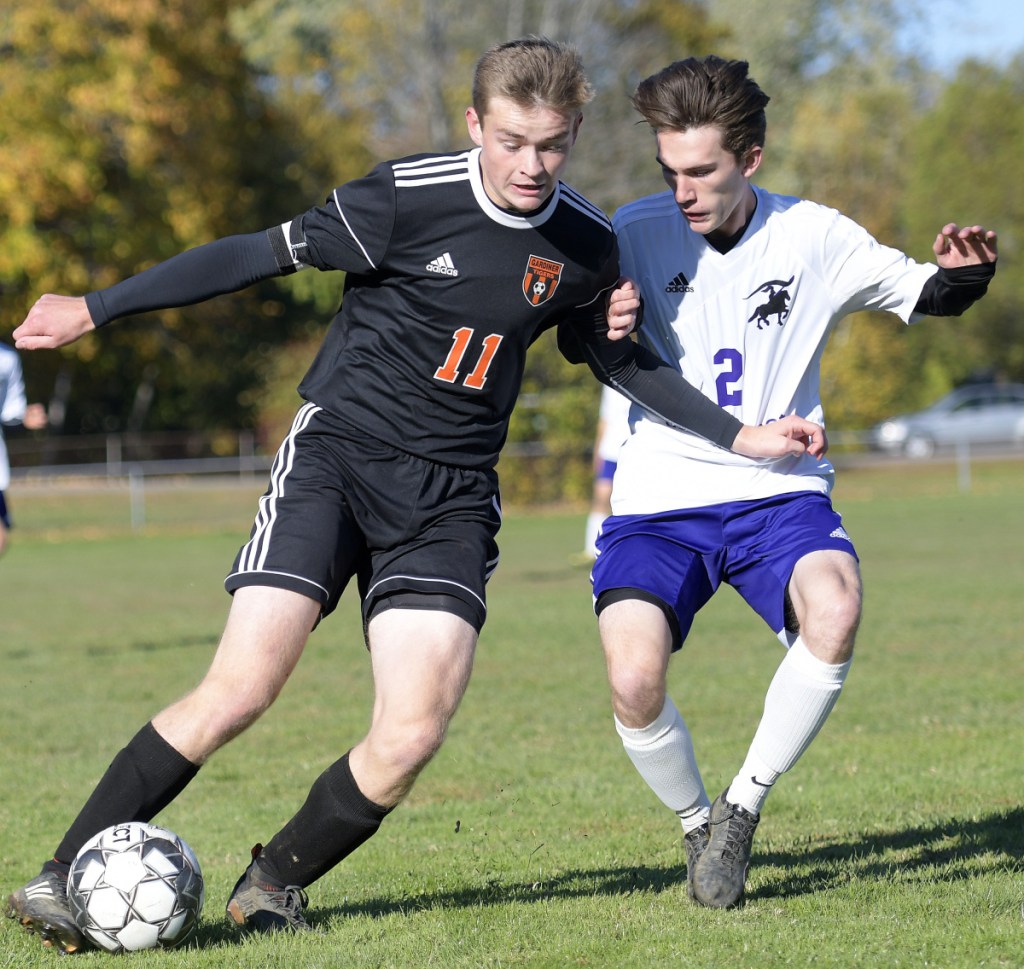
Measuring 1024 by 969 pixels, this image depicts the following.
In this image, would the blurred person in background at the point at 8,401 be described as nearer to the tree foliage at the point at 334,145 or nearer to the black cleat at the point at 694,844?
the black cleat at the point at 694,844

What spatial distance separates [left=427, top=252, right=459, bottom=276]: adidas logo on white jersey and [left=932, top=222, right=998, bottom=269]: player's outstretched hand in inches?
57.3

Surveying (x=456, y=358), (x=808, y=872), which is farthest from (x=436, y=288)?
(x=808, y=872)

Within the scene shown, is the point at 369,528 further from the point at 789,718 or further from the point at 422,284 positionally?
the point at 789,718

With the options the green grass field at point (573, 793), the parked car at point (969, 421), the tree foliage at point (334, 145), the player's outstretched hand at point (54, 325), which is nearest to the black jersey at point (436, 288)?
the player's outstretched hand at point (54, 325)

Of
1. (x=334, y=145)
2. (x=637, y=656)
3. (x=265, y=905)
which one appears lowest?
(x=265, y=905)

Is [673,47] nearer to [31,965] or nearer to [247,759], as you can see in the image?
[247,759]

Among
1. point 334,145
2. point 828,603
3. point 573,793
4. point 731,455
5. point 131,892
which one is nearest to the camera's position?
point 131,892

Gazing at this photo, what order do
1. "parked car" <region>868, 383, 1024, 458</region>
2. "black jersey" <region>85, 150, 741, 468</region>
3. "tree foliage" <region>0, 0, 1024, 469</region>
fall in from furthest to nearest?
"parked car" <region>868, 383, 1024, 458</region>
"tree foliage" <region>0, 0, 1024, 469</region>
"black jersey" <region>85, 150, 741, 468</region>

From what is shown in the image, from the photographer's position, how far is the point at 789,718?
4359 millimetres

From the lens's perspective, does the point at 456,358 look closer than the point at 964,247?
Yes

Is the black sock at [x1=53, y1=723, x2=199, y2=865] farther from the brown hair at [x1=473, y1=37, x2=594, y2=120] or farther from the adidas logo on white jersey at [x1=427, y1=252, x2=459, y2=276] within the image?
the brown hair at [x1=473, y1=37, x2=594, y2=120]

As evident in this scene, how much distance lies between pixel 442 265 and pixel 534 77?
57 centimetres

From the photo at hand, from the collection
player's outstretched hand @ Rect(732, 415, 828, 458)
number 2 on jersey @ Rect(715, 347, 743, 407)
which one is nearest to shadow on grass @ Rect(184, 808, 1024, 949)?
player's outstretched hand @ Rect(732, 415, 828, 458)

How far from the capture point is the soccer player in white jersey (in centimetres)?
431
